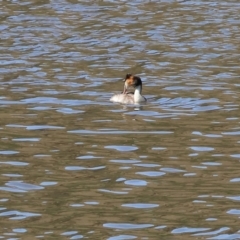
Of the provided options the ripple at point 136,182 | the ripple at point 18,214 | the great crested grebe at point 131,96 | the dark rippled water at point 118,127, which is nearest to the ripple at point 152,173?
the dark rippled water at point 118,127

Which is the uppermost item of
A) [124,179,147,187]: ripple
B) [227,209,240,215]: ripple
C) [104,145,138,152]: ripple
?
[227,209,240,215]: ripple

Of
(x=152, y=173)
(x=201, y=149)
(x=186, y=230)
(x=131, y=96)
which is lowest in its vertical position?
(x=131, y=96)

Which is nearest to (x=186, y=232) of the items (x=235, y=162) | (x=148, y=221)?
(x=148, y=221)

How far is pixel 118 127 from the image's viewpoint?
48.9 feet

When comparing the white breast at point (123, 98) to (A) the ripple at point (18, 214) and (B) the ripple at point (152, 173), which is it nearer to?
(B) the ripple at point (152, 173)

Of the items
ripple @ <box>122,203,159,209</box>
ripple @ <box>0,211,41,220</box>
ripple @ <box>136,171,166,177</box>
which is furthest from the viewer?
ripple @ <box>136,171,166,177</box>

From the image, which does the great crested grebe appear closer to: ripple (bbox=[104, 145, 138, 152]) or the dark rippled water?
the dark rippled water

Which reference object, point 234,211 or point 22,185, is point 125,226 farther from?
point 22,185

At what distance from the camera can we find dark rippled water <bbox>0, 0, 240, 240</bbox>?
1012cm

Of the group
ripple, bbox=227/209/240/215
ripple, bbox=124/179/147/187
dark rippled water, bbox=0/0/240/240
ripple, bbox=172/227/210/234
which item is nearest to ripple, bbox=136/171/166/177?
dark rippled water, bbox=0/0/240/240

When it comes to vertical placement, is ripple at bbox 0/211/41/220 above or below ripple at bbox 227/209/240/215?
above

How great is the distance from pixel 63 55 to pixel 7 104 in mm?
5642

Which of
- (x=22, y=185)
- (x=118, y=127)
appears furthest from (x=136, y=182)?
(x=118, y=127)

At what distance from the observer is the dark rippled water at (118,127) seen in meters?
10.1
